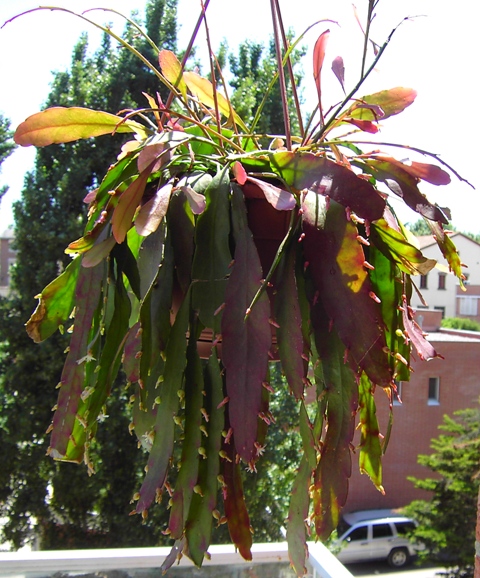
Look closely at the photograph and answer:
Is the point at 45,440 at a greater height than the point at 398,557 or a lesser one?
greater

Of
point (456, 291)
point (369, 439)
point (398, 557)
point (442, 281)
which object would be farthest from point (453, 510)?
point (456, 291)

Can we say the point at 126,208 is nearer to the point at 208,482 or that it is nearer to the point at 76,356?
the point at 76,356

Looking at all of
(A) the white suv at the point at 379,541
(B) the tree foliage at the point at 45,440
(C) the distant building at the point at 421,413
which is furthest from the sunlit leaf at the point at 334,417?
(C) the distant building at the point at 421,413

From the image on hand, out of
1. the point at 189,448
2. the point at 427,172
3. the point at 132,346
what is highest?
Result: the point at 427,172

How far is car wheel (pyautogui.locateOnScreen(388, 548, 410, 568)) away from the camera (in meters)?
9.23

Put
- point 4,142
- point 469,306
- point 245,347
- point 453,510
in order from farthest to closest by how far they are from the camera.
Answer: point 469,306 → point 453,510 → point 4,142 → point 245,347

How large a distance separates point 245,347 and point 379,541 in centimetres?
965

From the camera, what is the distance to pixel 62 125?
2.45 feet

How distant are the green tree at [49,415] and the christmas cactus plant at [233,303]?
134 inches

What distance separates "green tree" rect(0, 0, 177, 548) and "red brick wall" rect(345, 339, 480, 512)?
22.3 ft

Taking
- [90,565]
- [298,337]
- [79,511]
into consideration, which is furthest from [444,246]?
[79,511]

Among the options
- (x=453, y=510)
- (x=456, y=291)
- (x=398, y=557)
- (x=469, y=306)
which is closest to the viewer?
(x=453, y=510)

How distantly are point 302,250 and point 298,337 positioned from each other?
124mm

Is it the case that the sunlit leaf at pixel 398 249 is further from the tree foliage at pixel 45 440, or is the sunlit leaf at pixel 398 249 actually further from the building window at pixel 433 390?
the building window at pixel 433 390
